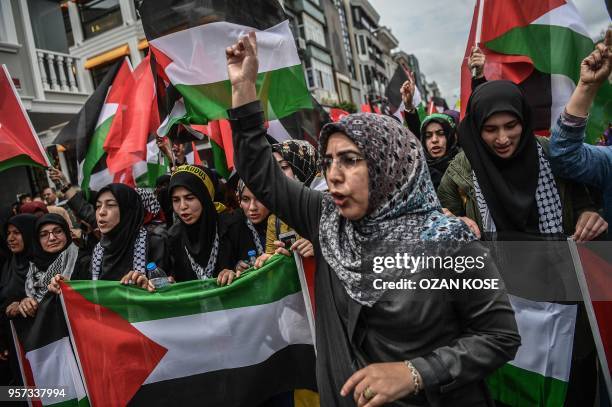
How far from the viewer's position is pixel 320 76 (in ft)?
112

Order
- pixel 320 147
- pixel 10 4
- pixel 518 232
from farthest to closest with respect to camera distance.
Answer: pixel 10 4 → pixel 518 232 → pixel 320 147

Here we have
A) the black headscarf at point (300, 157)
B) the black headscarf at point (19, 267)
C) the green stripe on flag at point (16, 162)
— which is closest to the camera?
the black headscarf at point (300, 157)

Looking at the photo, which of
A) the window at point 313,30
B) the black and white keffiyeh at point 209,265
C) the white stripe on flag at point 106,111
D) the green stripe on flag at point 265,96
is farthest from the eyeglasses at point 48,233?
the window at point 313,30

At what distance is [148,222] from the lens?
421cm

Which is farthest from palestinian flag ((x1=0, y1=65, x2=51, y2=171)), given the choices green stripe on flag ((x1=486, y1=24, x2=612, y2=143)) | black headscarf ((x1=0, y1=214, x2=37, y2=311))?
green stripe on flag ((x1=486, y1=24, x2=612, y2=143))

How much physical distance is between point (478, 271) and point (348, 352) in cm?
47

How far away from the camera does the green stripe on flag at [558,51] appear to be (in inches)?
116

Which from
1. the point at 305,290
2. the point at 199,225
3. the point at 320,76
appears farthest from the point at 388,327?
the point at 320,76

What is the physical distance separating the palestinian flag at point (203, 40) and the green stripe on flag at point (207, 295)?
1313mm

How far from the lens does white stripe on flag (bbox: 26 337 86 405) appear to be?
244 cm

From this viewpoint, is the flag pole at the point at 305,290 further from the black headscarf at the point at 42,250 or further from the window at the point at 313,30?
the window at the point at 313,30

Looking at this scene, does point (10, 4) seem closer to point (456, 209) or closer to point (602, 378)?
point (456, 209)

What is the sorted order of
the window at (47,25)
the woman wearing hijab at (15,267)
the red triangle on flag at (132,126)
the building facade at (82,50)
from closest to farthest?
the woman wearing hijab at (15,267)
the red triangle on flag at (132,126)
the building facade at (82,50)
the window at (47,25)

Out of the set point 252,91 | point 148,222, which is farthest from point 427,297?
point 148,222
